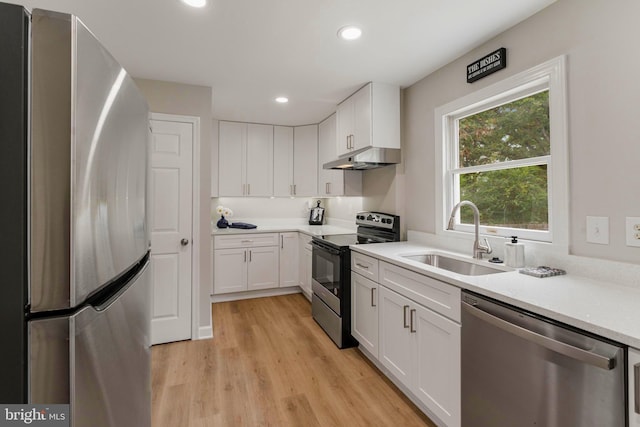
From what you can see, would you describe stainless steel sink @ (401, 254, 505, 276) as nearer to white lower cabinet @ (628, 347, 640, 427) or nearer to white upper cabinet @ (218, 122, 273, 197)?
white lower cabinet @ (628, 347, 640, 427)

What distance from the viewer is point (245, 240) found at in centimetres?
388

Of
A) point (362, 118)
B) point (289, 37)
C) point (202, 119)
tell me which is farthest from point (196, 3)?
point (362, 118)

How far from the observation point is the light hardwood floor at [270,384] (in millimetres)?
1820

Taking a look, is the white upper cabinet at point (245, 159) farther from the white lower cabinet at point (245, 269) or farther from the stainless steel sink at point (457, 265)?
the stainless steel sink at point (457, 265)

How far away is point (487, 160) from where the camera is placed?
2.23 metres

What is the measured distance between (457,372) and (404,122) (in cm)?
218

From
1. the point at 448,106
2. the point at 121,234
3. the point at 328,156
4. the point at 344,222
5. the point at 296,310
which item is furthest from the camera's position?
the point at 344,222

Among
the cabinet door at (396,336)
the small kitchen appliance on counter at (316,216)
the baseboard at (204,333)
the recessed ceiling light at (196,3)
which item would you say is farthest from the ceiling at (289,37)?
the baseboard at (204,333)

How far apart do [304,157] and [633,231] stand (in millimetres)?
3576

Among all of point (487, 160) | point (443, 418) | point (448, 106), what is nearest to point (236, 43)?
point (448, 106)

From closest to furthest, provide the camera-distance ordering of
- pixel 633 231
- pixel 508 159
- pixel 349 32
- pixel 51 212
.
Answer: pixel 51 212 → pixel 633 231 → pixel 349 32 → pixel 508 159

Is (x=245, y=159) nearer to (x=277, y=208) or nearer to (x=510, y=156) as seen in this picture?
(x=277, y=208)

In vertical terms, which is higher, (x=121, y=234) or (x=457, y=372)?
(x=121, y=234)

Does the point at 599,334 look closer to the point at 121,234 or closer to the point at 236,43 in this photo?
the point at 121,234
